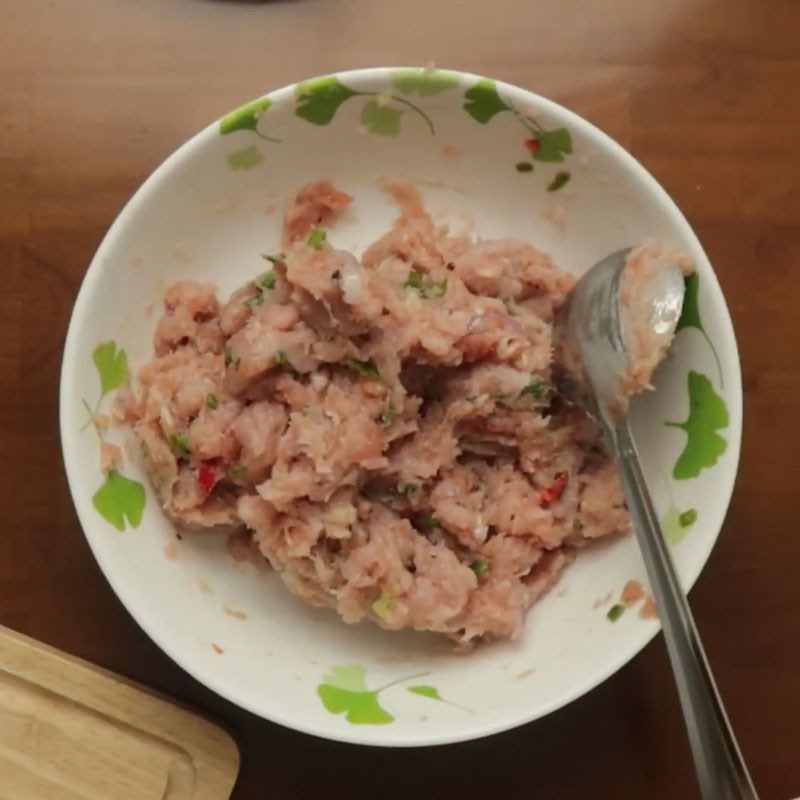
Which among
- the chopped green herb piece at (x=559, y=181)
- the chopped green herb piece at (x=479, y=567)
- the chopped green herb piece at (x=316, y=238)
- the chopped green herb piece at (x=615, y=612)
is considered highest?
the chopped green herb piece at (x=559, y=181)

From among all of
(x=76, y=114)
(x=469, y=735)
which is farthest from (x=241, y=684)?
(x=76, y=114)

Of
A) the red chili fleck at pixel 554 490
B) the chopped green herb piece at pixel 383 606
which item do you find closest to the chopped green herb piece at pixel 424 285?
the red chili fleck at pixel 554 490

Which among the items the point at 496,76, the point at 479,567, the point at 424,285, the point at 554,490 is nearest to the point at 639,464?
the point at 554,490

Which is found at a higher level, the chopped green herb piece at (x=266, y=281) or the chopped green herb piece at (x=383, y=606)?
the chopped green herb piece at (x=266, y=281)

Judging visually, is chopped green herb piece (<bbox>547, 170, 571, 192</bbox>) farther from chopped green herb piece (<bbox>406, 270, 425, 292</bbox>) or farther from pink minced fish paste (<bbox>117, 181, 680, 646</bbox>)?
chopped green herb piece (<bbox>406, 270, 425, 292</bbox>)

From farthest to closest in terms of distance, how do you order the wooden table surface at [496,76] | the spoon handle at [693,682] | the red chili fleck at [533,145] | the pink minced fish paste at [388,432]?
the wooden table surface at [496,76], the red chili fleck at [533,145], the pink minced fish paste at [388,432], the spoon handle at [693,682]

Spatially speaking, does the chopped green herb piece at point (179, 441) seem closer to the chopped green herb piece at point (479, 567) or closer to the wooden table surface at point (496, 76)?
the wooden table surface at point (496, 76)
